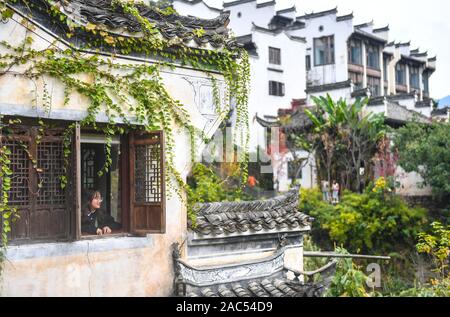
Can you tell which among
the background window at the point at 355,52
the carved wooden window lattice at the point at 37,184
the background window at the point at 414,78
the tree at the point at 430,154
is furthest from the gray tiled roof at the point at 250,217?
the background window at the point at 414,78

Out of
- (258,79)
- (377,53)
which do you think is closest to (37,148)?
(258,79)

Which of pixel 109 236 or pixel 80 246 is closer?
pixel 80 246

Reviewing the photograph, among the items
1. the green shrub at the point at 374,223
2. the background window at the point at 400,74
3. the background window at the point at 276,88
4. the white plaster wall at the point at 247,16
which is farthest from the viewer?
the background window at the point at 400,74

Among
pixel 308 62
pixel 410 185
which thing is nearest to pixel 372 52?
pixel 308 62

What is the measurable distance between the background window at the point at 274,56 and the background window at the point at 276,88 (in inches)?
34.6

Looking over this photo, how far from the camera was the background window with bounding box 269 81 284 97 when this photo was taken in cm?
2498

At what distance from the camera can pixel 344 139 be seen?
2005cm

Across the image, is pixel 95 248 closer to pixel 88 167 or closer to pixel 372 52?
pixel 88 167

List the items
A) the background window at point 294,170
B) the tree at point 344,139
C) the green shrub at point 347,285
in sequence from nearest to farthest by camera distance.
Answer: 1. the green shrub at point 347,285
2. the tree at point 344,139
3. the background window at point 294,170

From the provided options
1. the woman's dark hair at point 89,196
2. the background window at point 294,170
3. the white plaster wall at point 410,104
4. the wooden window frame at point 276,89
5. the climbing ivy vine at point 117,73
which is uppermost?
the wooden window frame at point 276,89

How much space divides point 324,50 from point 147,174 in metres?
23.5

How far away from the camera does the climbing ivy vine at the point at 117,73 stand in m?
5.51

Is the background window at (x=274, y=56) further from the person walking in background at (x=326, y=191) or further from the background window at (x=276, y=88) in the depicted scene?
the person walking in background at (x=326, y=191)

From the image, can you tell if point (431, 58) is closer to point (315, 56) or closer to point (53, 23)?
point (315, 56)
